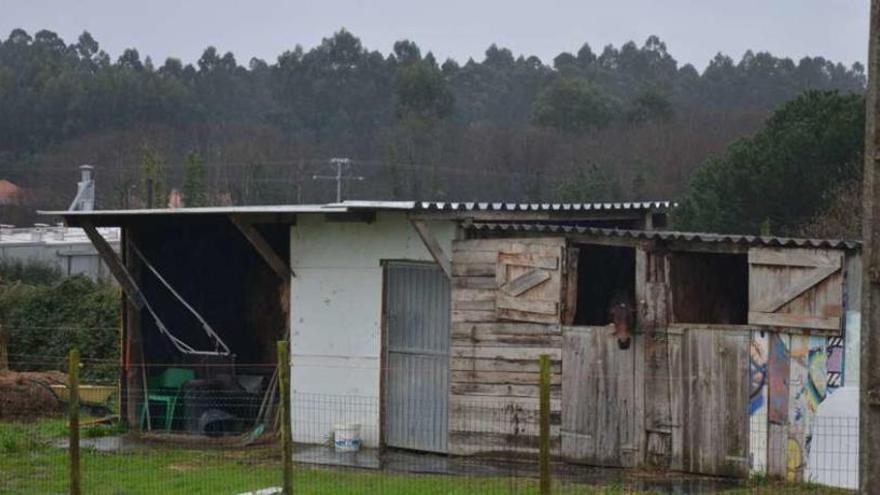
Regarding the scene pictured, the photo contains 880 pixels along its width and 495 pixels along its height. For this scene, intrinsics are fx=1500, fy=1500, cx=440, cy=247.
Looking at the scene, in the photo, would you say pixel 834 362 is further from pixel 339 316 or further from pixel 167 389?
pixel 167 389

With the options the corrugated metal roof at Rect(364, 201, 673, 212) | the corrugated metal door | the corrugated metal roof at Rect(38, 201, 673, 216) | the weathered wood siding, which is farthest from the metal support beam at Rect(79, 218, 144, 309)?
the weathered wood siding

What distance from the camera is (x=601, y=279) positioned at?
19719 millimetres

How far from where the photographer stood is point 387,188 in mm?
70125

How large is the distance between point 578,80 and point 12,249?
4318cm

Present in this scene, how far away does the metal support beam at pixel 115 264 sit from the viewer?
67.4 feet

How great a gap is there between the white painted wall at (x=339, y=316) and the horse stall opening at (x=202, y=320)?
553mm

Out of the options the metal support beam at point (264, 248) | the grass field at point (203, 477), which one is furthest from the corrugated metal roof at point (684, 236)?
the metal support beam at point (264, 248)

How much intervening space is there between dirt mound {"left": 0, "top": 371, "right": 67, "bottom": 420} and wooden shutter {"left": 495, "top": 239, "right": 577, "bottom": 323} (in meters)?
8.68

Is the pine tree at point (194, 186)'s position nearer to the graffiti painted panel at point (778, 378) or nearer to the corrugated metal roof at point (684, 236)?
the corrugated metal roof at point (684, 236)

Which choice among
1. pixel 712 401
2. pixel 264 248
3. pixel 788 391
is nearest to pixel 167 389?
pixel 264 248

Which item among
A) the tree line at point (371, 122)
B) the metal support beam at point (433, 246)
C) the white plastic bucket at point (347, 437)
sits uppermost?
the tree line at point (371, 122)

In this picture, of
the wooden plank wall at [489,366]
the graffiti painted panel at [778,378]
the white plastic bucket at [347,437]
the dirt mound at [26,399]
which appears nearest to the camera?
the graffiti painted panel at [778,378]

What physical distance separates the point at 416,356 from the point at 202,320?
3.52 meters

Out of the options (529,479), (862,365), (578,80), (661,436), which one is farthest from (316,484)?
(578,80)
